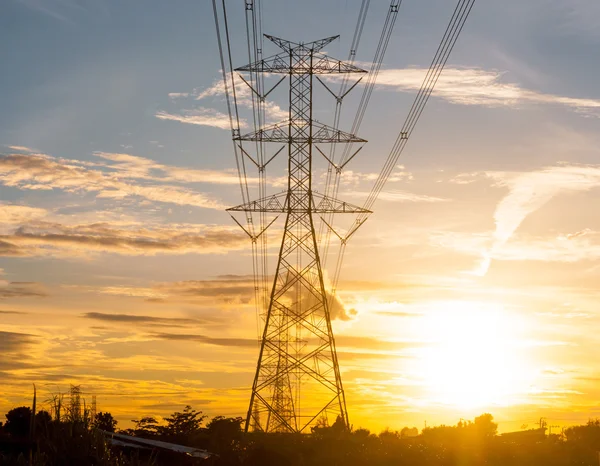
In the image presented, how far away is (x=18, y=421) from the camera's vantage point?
63.3 meters

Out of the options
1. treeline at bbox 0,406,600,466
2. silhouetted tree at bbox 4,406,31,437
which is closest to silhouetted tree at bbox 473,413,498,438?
treeline at bbox 0,406,600,466

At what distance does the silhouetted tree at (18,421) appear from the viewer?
6100cm

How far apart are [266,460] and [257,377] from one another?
55.4 feet

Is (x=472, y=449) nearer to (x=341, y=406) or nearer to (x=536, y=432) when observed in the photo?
(x=341, y=406)

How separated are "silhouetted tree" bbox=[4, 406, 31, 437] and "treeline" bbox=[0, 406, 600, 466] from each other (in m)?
0.07

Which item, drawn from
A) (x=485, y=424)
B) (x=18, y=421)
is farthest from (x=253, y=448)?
(x=485, y=424)

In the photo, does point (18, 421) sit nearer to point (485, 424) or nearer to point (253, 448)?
point (253, 448)

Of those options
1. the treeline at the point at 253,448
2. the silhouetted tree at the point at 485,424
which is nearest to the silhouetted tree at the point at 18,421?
the treeline at the point at 253,448

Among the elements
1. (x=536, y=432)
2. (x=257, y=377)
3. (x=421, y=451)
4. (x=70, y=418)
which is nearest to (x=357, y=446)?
(x=421, y=451)

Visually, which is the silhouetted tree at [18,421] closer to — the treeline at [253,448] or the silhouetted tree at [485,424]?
the treeline at [253,448]

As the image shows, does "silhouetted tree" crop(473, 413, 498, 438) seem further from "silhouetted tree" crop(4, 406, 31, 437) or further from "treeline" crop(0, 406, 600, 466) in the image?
"silhouetted tree" crop(4, 406, 31, 437)

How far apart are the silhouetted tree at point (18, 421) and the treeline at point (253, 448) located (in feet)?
0.23

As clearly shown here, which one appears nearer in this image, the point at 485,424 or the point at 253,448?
the point at 253,448

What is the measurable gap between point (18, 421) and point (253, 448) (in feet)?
81.8
